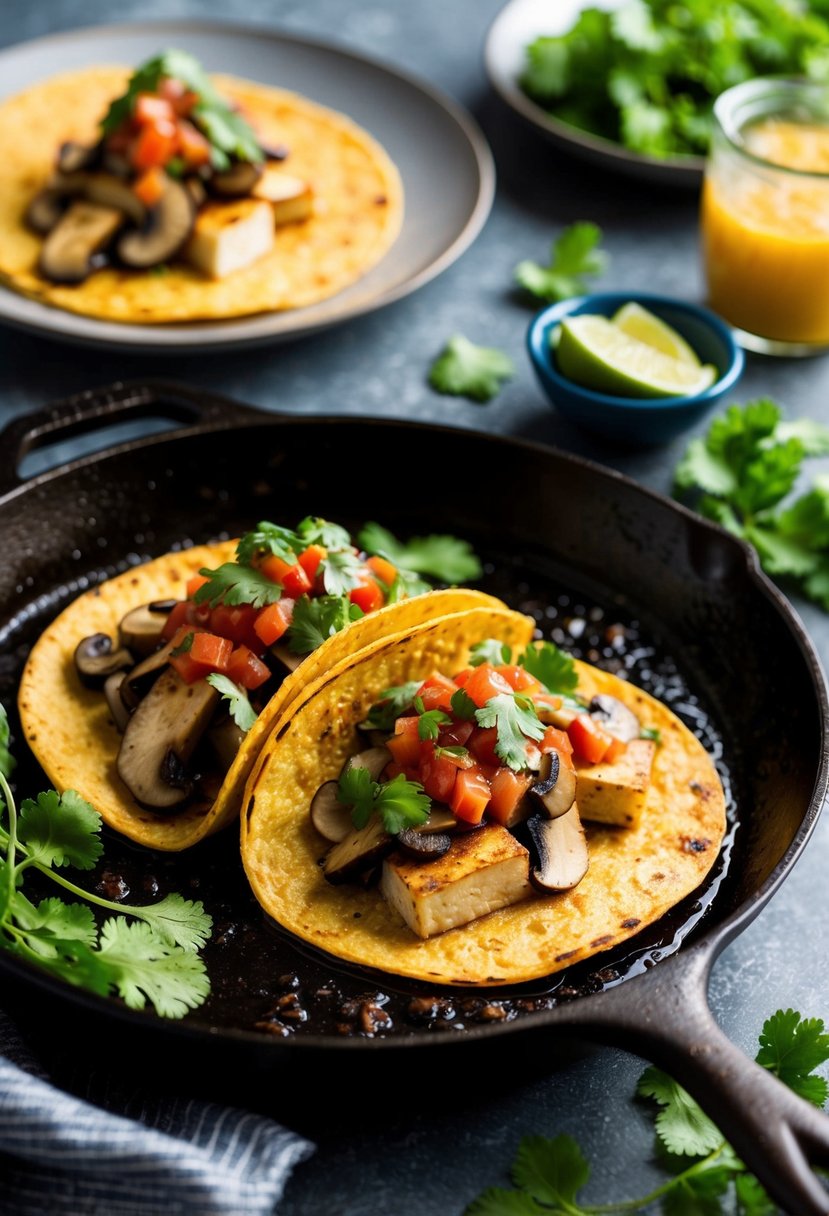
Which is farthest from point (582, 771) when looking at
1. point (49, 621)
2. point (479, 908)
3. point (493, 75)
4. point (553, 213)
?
point (493, 75)

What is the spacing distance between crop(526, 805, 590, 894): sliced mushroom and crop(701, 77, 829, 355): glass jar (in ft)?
9.52

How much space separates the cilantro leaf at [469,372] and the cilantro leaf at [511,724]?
2.18 m

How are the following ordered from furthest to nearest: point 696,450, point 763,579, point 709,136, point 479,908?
point 709,136 < point 696,450 < point 763,579 < point 479,908

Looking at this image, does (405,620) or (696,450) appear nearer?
(405,620)

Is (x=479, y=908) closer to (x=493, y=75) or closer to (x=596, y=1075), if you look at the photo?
(x=596, y=1075)

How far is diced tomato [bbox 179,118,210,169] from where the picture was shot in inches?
203

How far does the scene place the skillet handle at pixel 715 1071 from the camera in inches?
90.4

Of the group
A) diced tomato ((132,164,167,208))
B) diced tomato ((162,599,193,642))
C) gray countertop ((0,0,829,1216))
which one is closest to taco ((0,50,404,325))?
diced tomato ((132,164,167,208))

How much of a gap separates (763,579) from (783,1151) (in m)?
1.80

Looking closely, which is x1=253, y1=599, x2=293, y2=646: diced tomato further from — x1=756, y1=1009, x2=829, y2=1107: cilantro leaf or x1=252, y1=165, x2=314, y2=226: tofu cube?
x1=252, y1=165, x2=314, y2=226: tofu cube

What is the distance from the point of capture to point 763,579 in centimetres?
375

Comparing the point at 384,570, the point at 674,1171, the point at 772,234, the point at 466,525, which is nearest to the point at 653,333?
the point at 772,234

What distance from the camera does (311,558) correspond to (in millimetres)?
3441

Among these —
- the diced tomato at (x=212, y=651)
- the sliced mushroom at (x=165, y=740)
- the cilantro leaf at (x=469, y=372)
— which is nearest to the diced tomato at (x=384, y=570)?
the diced tomato at (x=212, y=651)
